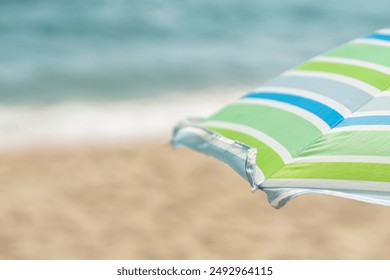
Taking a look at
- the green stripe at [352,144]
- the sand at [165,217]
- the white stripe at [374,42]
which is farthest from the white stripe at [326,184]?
the sand at [165,217]

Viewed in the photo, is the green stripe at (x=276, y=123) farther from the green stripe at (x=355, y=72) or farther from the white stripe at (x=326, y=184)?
the green stripe at (x=355, y=72)

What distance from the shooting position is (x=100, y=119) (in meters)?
8.12

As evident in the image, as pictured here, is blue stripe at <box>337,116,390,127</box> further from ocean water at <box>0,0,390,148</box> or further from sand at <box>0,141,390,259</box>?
ocean water at <box>0,0,390,148</box>

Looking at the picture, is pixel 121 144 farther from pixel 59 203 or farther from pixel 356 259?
pixel 356 259

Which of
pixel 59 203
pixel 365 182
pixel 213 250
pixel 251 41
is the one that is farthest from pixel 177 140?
pixel 251 41

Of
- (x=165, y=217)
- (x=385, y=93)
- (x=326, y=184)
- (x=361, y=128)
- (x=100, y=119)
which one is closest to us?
(x=326, y=184)

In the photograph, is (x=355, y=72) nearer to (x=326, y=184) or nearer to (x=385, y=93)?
(x=385, y=93)

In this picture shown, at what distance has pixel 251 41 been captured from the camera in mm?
11695

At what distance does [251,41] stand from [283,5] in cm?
154

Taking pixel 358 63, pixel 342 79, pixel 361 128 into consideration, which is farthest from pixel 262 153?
pixel 358 63

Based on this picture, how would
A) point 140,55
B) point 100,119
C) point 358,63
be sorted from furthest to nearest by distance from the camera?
point 140,55 < point 100,119 < point 358,63

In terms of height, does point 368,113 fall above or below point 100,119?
below

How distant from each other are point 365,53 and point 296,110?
1.37 feet

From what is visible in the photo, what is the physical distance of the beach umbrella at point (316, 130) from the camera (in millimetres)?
2238
